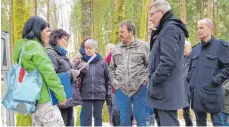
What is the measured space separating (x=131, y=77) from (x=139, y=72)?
138mm

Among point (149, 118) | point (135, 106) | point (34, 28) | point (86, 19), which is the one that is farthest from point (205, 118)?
point (86, 19)

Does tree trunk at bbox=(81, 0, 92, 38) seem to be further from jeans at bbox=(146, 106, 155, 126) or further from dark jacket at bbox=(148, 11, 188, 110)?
dark jacket at bbox=(148, 11, 188, 110)

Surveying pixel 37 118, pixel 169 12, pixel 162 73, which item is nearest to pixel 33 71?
pixel 37 118

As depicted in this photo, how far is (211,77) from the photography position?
4895 millimetres

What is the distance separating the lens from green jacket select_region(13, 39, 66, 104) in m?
3.80

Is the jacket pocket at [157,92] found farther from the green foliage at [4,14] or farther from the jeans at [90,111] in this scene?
the green foliage at [4,14]

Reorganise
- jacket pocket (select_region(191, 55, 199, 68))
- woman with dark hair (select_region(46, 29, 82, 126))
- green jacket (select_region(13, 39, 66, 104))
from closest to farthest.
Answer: green jacket (select_region(13, 39, 66, 104))
woman with dark hair (select_region(46, 29, 82, 126))
jacket pocket (select_region(191, 55, 199, 68))

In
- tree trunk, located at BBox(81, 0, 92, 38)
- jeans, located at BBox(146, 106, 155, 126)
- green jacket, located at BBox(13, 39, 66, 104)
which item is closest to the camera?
green jacket, located at BBox(13, 39, 66, 104)

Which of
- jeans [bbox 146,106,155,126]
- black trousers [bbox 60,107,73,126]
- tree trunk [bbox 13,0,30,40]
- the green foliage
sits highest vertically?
the green foliage

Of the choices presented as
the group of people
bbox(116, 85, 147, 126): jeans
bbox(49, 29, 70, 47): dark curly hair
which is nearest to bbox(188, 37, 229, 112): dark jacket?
the group of people

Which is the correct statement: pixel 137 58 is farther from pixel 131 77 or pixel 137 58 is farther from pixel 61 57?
pixel 61 57

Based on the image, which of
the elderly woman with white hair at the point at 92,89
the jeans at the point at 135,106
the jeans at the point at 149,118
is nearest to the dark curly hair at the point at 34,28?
the jeans at the point at 135,106

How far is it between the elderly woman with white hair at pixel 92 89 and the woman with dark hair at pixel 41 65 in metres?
2.02

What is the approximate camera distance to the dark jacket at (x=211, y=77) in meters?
4.90
